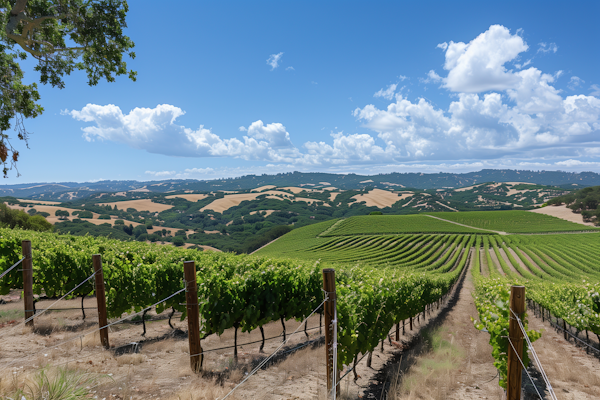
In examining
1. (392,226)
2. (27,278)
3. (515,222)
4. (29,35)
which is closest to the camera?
(27,278)

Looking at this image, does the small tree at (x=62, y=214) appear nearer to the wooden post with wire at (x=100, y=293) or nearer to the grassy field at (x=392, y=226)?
the grassy field at (x=392, y=226)

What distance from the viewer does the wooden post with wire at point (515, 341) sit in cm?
461

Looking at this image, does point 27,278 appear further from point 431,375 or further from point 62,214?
point 62,214

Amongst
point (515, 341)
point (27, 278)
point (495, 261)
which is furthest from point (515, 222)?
point (27, 278)

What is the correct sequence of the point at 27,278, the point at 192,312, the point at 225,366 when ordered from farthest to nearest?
the point at 27,278
the point at 225,366
the point at 192,312

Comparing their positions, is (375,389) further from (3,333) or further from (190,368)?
(3,333)

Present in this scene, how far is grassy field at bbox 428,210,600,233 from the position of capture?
10050 centimetres

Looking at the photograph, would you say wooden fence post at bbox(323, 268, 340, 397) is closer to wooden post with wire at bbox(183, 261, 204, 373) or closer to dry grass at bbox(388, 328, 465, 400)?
dry grass at bbox(388, 328, 465, 400)

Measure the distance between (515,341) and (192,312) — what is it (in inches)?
234

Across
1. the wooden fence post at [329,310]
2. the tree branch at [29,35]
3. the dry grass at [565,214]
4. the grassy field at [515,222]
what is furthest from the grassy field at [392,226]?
the wooden fence post at [329,310]

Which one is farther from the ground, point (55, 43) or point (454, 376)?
point (55, 43)

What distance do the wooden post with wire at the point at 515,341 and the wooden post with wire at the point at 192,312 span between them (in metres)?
5.70

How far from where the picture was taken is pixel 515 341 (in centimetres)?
474

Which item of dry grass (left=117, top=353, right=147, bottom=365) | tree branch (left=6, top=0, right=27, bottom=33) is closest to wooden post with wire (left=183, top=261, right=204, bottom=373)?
dry grass (left=117, top=353, right=147, bottom=365)
